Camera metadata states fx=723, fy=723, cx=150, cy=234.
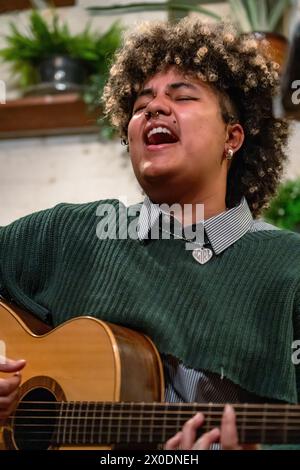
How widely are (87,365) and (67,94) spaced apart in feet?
4.63

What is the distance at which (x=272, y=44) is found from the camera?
2100 millimetres

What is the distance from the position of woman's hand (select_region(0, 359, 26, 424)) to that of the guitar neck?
24 mm

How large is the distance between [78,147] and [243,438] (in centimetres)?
177

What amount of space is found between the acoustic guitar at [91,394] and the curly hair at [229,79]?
22.8 inches

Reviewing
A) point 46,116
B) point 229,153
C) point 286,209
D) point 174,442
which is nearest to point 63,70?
point 46,116

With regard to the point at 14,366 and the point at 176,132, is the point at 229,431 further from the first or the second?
the point at 176,132

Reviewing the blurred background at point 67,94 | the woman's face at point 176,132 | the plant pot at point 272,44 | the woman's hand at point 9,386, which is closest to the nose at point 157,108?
the woman's face at point 176,132

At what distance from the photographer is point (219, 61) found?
5.45 feet

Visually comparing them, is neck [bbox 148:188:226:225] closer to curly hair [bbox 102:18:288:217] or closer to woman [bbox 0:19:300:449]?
woman [bbox 0:19:300:449]

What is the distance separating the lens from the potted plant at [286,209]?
7.29 ft

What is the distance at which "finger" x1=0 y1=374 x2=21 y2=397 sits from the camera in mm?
1305

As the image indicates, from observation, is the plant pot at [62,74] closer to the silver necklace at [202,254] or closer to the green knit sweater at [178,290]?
the green knit sweater at [178,290]
